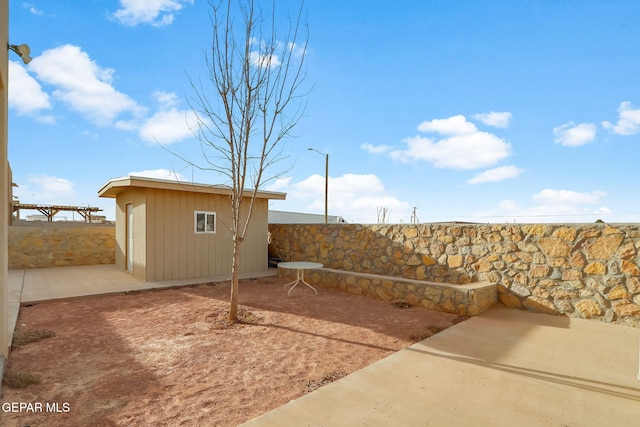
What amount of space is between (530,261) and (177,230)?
7.95 meters

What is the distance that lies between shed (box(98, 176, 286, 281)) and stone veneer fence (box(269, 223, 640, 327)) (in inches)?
139

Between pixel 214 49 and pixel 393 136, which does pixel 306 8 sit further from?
pixel 393 136

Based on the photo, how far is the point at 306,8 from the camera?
16.5 feet

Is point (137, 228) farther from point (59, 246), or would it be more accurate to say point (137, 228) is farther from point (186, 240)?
point (59, 246)

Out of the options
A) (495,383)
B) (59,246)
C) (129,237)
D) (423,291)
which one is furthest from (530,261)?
(59,246)

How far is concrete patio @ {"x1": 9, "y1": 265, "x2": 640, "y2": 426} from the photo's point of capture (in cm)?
223

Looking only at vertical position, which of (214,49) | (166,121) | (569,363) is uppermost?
(214,49)

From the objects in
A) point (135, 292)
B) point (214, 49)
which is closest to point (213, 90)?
point (214, 49)

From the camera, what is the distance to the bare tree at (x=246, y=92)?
15.8ft

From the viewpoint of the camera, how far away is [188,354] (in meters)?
3.45

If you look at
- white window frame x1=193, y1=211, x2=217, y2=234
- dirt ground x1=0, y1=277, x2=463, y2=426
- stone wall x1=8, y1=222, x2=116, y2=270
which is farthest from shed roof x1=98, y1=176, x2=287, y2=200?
dirt ground x1=0, y1=277, x2=463, y2=426

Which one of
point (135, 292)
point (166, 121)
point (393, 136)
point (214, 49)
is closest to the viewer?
point (214, 49)

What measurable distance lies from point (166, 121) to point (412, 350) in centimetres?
551

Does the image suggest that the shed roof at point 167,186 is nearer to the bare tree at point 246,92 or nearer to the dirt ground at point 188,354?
the bare tree at point 246,92
